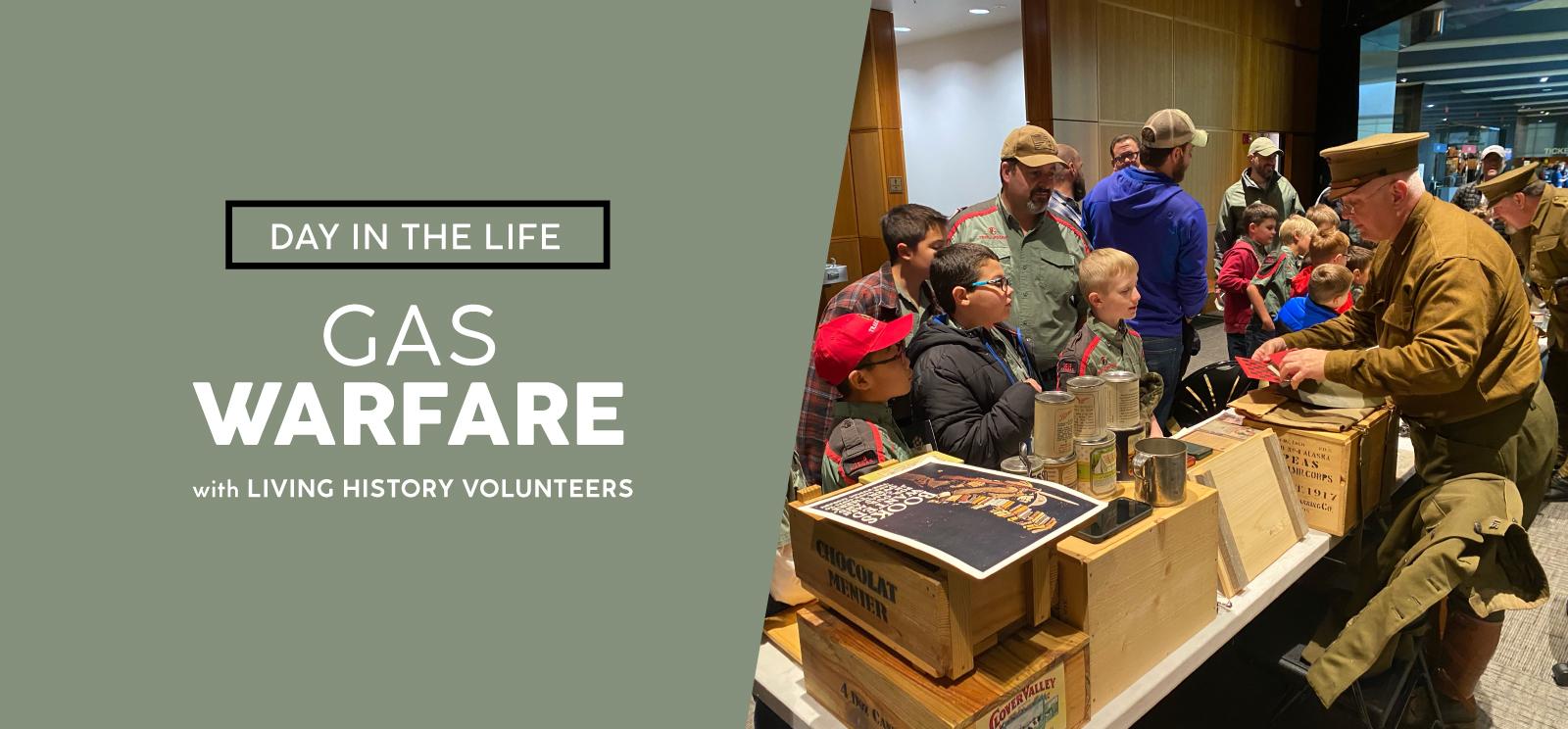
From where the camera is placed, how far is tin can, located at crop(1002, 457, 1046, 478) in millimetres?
1380

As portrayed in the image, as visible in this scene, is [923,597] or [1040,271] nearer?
[923,597]

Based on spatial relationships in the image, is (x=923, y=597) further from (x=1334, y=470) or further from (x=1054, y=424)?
(x=1334, y=470)

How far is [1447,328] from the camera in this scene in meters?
1.62

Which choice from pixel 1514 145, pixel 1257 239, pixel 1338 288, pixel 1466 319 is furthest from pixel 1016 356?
pixel 1514 145

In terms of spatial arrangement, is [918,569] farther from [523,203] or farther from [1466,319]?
[1466,319]

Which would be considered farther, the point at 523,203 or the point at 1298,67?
the point at 1298,67

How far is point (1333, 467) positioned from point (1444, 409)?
1.03 feet

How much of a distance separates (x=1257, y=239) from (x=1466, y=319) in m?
3.03

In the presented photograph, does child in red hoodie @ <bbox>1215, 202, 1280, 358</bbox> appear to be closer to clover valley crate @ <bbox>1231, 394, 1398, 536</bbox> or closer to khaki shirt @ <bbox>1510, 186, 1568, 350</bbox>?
khaki shirt @ <bbox>1510, 186, 1568, 350</bbox>

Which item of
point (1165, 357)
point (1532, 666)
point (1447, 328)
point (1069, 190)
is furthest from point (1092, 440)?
point (1069, 190)

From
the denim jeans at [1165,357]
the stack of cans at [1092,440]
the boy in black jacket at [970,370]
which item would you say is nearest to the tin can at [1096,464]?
the stack of cans at [1092,440]

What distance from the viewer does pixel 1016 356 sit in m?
2.22

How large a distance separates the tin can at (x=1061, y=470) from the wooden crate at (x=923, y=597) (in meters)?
0.22

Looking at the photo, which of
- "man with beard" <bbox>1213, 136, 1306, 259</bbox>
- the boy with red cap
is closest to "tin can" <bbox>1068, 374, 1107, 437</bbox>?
the boy with red cap
